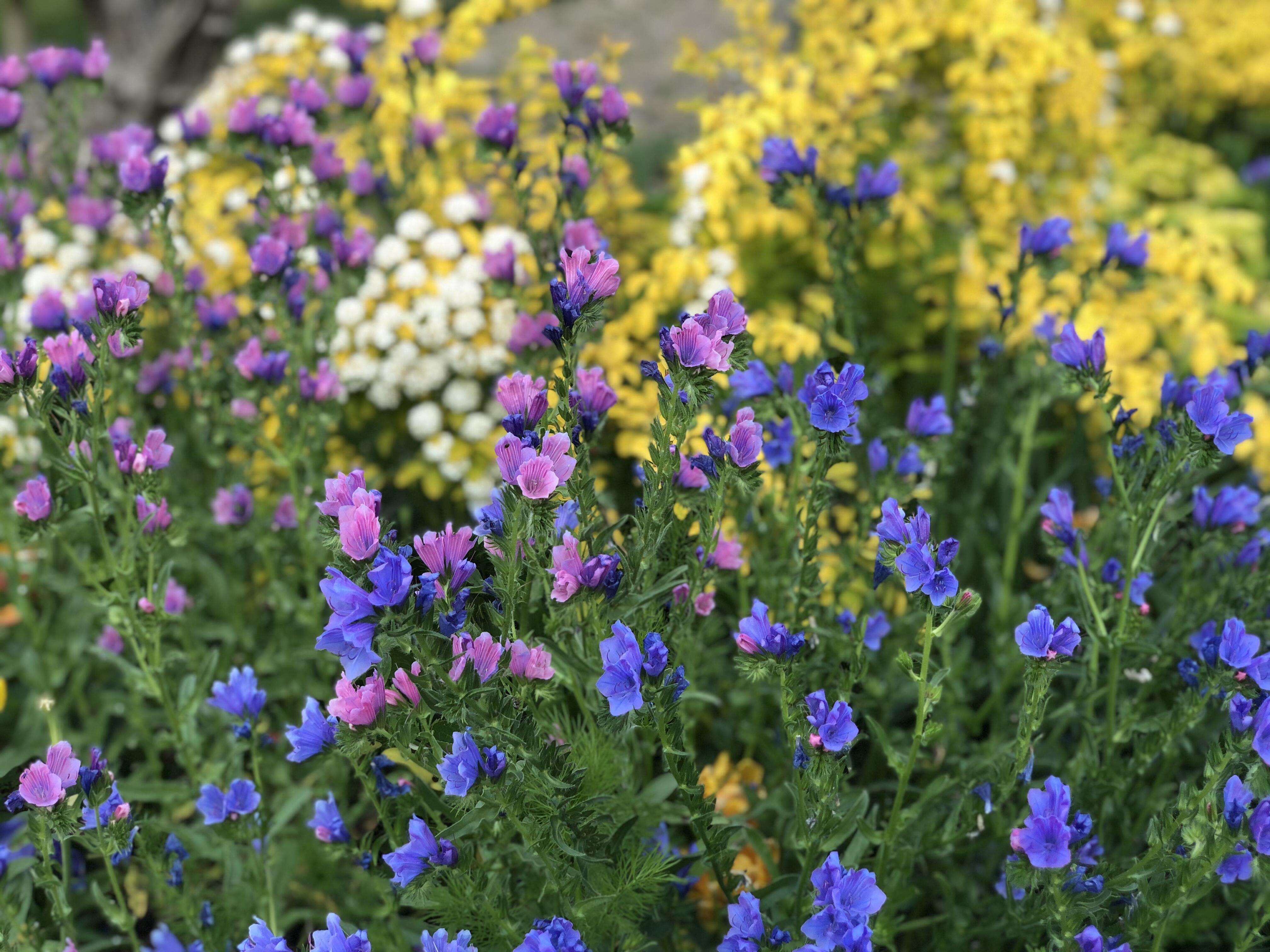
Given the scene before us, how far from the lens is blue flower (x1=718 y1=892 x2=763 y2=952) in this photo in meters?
1.40

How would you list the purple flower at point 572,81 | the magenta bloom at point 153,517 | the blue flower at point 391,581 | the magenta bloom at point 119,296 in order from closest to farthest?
the blue flower at point 391,581
the magenta bloom at point 119,296
the magenta bloom at point 153,517
the purple flower at point 572,81

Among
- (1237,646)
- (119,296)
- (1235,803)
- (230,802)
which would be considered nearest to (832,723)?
(1235,803)

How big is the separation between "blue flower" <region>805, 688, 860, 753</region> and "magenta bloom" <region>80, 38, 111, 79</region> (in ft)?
8.15

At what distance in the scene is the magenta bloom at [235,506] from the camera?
94.7 inches

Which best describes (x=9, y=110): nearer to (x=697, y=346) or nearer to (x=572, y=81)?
(x=572, y=81)

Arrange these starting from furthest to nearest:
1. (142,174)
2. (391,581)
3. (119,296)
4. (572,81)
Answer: (572,81) → (142,174) → (119,296) → (391,581)

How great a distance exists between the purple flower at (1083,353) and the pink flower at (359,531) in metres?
1.20

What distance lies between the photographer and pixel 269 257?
2.21 metres

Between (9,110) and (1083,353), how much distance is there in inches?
102

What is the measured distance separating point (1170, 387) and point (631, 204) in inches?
80.7

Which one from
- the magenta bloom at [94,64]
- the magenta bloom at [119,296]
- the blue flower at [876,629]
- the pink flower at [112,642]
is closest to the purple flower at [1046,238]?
the blue flower at [876,629]

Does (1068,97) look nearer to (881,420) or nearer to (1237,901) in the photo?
(881,420)

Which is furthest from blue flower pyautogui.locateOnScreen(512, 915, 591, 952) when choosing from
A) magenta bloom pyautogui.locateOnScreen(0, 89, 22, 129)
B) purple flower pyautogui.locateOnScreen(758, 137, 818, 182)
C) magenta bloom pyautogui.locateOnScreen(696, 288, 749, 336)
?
magenta bloom pyautogui.locateOnScreen(0, 89, 22, 129)

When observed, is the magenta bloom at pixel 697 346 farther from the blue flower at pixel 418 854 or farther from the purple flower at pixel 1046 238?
the purple flower at pixel 1046 238
